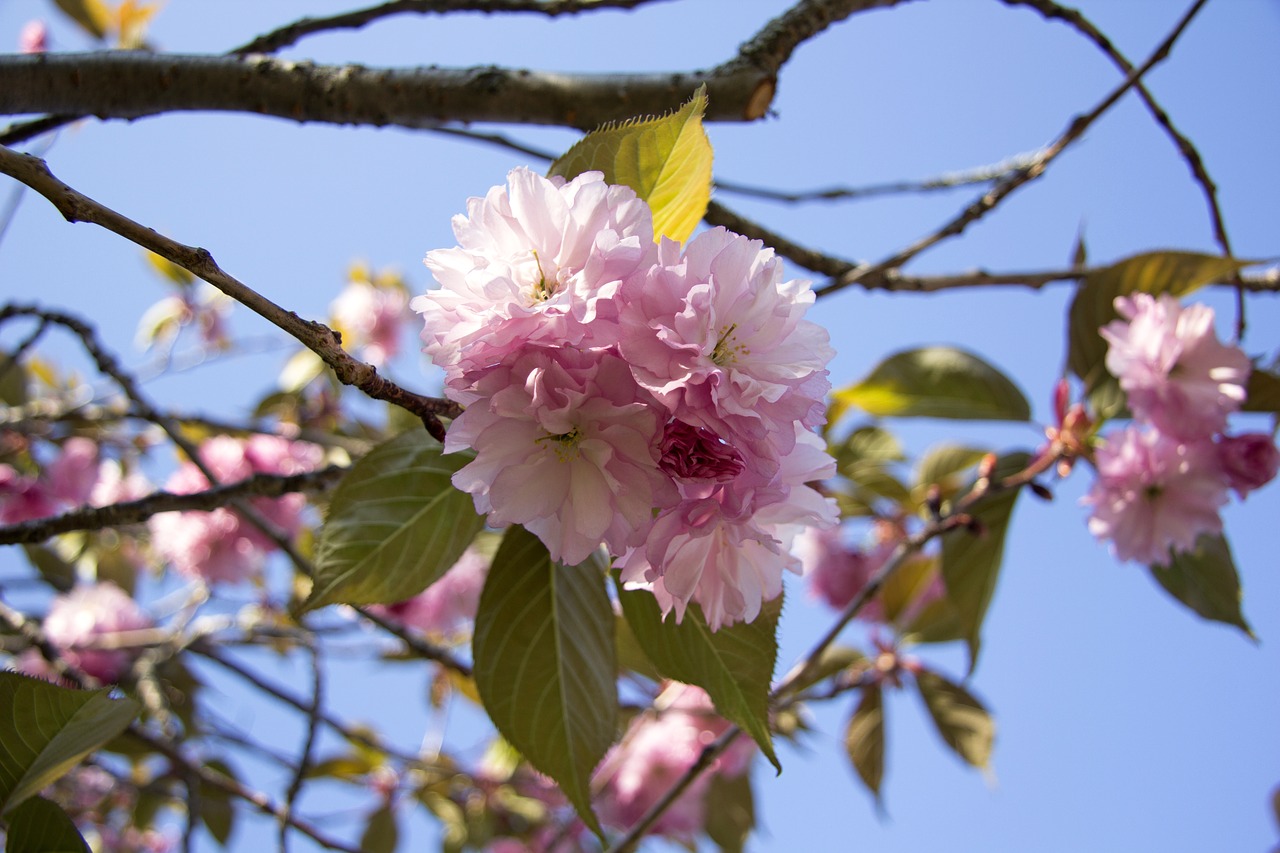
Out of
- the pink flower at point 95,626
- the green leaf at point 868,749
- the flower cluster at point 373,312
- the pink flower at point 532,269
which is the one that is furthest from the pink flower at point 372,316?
the pink flower at point 532,269

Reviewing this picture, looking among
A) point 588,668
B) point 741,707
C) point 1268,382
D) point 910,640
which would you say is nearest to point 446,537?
point 588,668

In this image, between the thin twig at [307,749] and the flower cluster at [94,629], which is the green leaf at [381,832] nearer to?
the flower cluster at [94,629]

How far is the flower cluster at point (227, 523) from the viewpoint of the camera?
2.41 metres

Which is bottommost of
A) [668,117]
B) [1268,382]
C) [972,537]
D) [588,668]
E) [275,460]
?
[275,460]

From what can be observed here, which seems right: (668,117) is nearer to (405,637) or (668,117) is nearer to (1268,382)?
(405,637)

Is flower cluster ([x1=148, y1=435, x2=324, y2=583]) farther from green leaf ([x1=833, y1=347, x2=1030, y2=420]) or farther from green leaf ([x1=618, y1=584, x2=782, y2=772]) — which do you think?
green leaf ([x1=618, y1=584, x2=782, y2=772])

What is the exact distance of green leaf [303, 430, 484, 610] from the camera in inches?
31.3

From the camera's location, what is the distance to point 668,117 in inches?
26.8

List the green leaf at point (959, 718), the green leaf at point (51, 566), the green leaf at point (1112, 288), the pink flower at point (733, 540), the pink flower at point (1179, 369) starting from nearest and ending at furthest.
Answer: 1. the pink flower at point (733, 540)
2. the pink flower at point (1179, 369)
3. the green leaf at point (1112, 288)
4. the green leaf at point (959, 718)
5. the green leaf at point (51, 566)

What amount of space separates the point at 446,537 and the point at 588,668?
19cm

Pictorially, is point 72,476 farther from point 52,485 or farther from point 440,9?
point 440,9

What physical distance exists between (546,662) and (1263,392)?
1.25m

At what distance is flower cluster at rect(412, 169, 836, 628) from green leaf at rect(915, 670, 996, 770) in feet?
5.15

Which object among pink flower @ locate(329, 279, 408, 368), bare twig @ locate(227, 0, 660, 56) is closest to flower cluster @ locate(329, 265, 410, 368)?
pink flower @ locate(329, 279, 408, 368)
